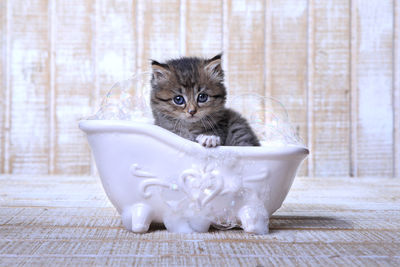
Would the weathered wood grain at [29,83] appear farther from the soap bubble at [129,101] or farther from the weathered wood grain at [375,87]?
the weathered wood grain at [375,87]

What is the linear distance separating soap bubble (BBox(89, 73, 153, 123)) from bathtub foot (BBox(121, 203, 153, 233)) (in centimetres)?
35

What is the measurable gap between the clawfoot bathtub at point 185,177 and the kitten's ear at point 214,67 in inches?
14.3

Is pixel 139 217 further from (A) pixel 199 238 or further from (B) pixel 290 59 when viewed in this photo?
(B) pixel 290 59

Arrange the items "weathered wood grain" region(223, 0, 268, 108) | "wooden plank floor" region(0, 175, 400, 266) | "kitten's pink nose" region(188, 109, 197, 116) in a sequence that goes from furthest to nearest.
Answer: "weathered wood grain" region(223, 0, 268, 108), "kitten's pink nose" region(188, 109, 197, 116), "wooden plank floor" region(0, 175, 400, 266)

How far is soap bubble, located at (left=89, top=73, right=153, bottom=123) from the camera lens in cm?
141

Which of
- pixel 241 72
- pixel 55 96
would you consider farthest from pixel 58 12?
pixel 241 72

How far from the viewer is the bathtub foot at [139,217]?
1.11 metres

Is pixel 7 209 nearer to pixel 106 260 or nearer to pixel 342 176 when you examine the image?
pixel 106 260

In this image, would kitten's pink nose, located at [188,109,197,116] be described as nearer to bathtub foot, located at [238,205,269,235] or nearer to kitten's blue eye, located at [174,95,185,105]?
kitten's blue eye, located at [174,95,185,105]

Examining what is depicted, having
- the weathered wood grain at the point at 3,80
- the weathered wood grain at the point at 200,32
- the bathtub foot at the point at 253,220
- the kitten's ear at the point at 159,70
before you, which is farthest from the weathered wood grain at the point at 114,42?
the bathtub foot at the point at 253,220

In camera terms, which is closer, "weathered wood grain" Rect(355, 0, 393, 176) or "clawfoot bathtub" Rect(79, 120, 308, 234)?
"clawfoot bathtub" Rect(79, 120, 308, 234)

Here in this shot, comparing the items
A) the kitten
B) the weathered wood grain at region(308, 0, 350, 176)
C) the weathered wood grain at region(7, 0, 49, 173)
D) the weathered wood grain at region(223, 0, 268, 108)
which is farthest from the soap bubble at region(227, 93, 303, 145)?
the weathered wood grain at region(7, 0, 49, 173)

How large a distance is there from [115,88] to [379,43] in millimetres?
1862

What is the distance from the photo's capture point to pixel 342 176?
2.69m
